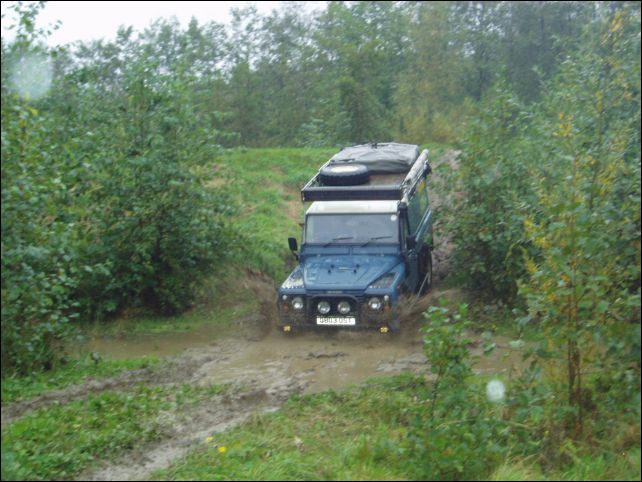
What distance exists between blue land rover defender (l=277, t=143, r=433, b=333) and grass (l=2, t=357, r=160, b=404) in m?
2.24

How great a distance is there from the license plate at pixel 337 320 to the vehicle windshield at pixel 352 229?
130cm

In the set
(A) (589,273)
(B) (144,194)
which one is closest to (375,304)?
(B) (144,194)

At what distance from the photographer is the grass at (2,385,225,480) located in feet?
23.1

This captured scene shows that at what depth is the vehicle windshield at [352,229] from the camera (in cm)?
1255

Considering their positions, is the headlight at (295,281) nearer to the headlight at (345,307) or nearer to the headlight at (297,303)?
the headlight at (297,303)

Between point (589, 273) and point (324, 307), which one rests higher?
point (589, 273)

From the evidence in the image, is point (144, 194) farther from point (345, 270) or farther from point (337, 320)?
point (337, 320)

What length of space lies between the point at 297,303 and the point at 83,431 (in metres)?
4.47

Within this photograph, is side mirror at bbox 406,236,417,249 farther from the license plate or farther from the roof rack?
the license plate

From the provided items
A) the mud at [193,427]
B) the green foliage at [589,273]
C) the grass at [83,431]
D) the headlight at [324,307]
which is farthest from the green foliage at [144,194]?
the green foliage at [589,273]

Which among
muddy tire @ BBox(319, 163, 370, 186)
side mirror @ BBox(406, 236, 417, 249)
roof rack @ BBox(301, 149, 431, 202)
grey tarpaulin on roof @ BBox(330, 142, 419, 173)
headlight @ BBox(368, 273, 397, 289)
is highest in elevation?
grey tarpaulin on roof @ BBox(330, 142, 419, 173)

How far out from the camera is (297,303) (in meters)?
11.9

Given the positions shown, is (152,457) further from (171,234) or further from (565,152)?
(171,234)

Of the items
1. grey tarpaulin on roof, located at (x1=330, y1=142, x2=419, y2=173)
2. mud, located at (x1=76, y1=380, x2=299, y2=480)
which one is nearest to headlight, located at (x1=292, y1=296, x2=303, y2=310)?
mud, located at (x1=76, y1=380, x2=299, y2=480)
